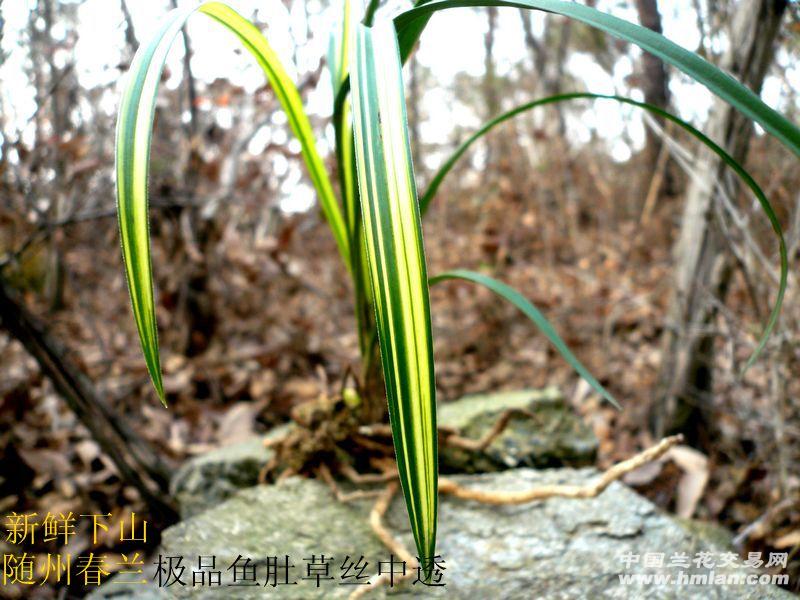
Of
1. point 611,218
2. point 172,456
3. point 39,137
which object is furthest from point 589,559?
point 611,218

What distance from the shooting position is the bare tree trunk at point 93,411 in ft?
3.47

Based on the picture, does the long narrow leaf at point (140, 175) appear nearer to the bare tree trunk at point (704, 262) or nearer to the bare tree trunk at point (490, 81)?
the bare tree trunk at point (704, 262)

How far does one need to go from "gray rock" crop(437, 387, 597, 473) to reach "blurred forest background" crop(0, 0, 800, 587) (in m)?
0.26

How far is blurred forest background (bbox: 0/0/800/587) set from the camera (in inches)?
49.3

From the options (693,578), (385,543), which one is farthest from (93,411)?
(693,578)

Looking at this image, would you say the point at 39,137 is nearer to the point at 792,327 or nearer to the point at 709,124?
the point at 709,124

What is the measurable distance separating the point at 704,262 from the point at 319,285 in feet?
4.96

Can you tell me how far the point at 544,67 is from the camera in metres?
3.16

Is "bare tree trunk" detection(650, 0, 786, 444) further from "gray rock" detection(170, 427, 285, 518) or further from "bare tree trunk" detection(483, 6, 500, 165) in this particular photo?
"bare tree trunk" detection(483, 6, 500, 165)

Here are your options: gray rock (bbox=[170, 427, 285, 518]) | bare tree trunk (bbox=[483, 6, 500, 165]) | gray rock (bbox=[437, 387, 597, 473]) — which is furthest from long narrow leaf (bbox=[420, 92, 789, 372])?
bare tree trunk (bbox=[483, 6, 500, 165])

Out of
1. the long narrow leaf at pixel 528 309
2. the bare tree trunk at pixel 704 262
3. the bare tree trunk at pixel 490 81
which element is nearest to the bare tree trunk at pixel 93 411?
the long narrow leaf at pixel 528 309

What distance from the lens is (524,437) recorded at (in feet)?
4.20

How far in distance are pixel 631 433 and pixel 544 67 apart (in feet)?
7.22

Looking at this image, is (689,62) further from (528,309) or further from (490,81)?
(490,81)
